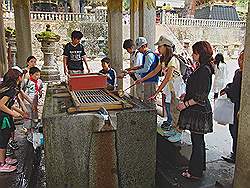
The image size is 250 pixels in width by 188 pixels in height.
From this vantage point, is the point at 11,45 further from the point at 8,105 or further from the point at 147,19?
the point at 8,105

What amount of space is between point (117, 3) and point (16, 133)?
14.0 ft

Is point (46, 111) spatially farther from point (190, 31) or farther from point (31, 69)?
point (190, 31)

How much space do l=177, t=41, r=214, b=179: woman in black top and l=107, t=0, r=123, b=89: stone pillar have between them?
4.37 meters

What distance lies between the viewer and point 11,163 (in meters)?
4.34

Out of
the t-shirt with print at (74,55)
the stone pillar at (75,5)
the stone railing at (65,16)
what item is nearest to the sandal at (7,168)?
the t-shirt with print at (74,55)

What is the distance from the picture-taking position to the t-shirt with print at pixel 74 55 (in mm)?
6602

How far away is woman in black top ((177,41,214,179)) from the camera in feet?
11.4

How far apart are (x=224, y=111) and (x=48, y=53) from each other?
1021cm

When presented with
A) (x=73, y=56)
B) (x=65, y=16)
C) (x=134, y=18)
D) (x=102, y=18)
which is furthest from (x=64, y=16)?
(x=73, y=56)

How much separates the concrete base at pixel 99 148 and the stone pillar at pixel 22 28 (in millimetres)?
5163

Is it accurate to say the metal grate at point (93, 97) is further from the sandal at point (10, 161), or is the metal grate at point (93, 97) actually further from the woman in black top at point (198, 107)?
the sandal at point (10, 161)

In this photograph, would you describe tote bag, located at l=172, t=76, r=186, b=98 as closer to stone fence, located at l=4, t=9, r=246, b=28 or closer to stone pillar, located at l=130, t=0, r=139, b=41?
stone pillar, located at l=130, t=0, r=139, b=41

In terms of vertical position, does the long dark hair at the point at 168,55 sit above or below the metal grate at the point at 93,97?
above

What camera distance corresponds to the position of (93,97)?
13.3 feet
